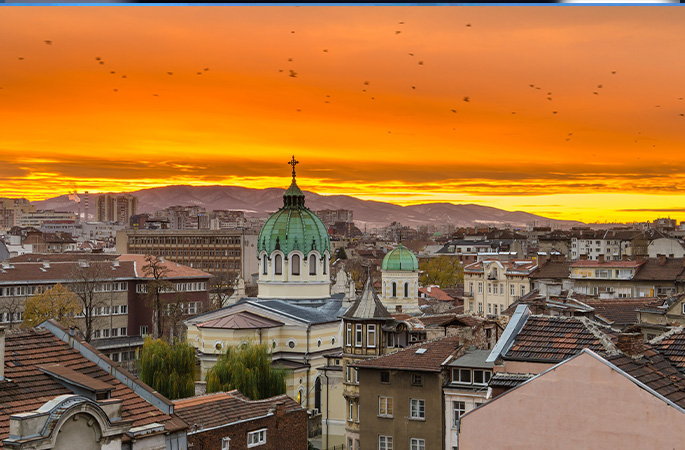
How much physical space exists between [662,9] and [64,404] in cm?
336

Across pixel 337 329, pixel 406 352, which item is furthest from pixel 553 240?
pixel 406 352

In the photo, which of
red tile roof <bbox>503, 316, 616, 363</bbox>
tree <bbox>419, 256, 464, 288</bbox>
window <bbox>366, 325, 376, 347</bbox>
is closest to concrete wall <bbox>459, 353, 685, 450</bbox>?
red tile roof <bbox>503, 316, 616, 363</bbox>

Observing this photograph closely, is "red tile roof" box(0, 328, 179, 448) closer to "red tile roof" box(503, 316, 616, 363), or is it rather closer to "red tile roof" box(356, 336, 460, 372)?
"red tile roof" box(503, 316, 616, 363)

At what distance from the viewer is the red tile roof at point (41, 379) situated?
5426 millimetres

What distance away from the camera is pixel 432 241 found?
62219mm

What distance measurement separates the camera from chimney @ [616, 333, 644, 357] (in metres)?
5.80

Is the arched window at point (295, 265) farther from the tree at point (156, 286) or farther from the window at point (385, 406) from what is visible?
the window at point (385, 406)

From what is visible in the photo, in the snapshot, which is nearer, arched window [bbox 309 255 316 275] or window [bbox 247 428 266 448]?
window [bbox 247 428 266 448]

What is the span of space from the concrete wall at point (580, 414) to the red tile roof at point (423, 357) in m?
7.28

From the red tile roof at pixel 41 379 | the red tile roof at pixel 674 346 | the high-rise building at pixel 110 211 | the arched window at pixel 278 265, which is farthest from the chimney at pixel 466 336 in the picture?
Answer: the high-rise building at pixel 110 211

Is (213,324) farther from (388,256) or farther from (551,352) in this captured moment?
(551,352)

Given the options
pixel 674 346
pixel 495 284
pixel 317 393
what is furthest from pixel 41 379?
pixel 495 284

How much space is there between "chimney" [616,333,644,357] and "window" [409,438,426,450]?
21.0 ft

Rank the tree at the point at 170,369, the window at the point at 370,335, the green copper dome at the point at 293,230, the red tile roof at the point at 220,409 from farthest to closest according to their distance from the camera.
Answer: the green copper dome at the point at 293,230, the window at the point at 370,335, the tree at the point at 170,369, the red tile roof at the point at 220,409
